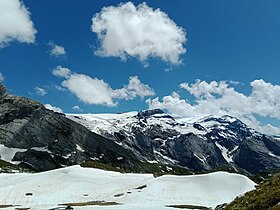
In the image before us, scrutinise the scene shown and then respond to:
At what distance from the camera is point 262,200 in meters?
26.1

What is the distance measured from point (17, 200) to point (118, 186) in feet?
71.9

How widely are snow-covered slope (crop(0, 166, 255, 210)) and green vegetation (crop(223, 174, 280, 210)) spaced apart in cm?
3402

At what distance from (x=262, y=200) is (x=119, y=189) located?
56107 millimetres

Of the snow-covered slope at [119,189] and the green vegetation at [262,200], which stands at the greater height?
the snow-covered slope at [119,189]

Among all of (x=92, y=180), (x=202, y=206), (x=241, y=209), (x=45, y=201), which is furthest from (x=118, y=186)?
(x=241, y=209)

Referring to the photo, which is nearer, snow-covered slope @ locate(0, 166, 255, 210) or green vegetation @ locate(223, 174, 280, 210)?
green vegetation @ locate(223, 174, 280, 210)

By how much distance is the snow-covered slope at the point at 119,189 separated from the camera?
6806 cm

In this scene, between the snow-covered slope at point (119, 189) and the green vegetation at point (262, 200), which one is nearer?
the green vegetation at point (262, 200)

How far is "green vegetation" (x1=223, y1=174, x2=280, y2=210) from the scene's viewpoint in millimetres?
24844

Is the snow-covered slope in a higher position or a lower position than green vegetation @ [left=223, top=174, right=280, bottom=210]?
higher

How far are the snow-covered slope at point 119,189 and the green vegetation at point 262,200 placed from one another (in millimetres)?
34019

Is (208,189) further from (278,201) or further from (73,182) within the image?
(278,201)

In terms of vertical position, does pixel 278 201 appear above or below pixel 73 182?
below

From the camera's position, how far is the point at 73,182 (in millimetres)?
82562
